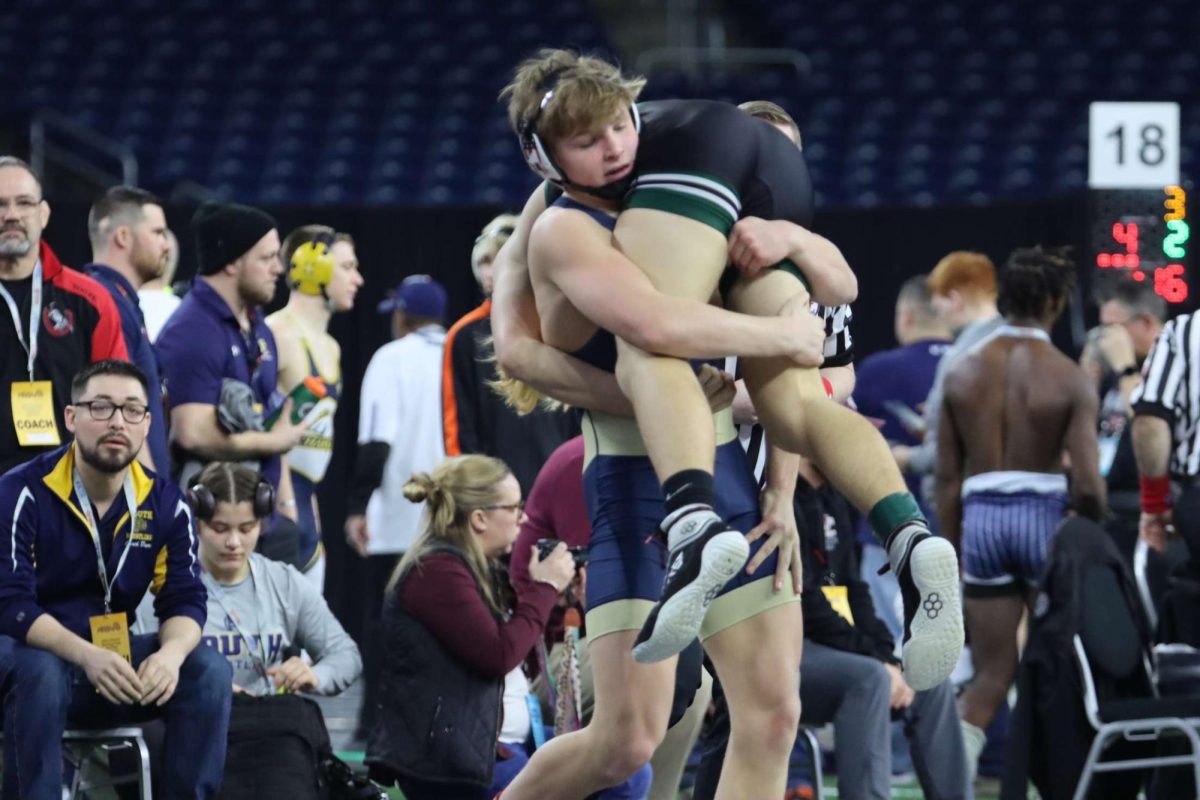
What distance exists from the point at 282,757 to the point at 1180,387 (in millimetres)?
2581

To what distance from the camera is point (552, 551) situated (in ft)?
14.2

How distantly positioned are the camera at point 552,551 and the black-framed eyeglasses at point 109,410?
952 millimetres

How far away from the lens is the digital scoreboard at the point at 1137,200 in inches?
297

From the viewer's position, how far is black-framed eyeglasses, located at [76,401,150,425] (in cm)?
398

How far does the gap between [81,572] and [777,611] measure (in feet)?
5.88

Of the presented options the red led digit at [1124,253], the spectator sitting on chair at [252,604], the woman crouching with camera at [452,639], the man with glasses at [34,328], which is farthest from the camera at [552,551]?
the red led digit at [1124,253]

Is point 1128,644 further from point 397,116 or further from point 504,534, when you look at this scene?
point 397,116

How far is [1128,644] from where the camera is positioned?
4.79 metres

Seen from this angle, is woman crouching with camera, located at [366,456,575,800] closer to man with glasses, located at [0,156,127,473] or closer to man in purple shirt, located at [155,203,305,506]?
man in purple shirt, located at [155,203,305,506]

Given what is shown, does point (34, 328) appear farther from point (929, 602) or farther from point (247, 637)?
point (929, 602)

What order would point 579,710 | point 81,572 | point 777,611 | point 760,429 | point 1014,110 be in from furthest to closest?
1. point 1014,110
2. point 579,710
3. point 81,572
4. point 760,429
5. point 777,611

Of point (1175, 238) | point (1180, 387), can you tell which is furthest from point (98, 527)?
point (1175, 238)

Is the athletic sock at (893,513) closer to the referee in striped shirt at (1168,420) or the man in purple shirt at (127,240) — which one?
the referee in striped shirt at (1168,420)

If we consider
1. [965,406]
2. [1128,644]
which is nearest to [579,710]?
[1128,644]
